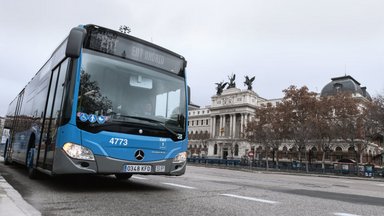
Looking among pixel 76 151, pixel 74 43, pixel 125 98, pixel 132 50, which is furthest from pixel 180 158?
pixel 74 43

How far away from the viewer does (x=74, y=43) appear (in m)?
6.43

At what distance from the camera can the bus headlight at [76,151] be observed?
6391mm

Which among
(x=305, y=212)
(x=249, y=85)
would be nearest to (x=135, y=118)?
(x=305, y=212)

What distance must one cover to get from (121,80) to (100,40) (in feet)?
3.16

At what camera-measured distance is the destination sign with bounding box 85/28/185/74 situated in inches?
283

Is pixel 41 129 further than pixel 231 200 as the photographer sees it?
Yes

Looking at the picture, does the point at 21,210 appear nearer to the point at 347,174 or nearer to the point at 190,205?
the point at 190,205

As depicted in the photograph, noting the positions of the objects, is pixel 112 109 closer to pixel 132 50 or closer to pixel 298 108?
pixel 132 50

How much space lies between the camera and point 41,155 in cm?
777

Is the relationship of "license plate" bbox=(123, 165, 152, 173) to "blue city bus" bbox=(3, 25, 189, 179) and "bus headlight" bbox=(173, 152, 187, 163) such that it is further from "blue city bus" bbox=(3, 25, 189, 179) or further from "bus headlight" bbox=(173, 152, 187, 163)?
"bus headlight" bbox=(173, 152, 187, 163)

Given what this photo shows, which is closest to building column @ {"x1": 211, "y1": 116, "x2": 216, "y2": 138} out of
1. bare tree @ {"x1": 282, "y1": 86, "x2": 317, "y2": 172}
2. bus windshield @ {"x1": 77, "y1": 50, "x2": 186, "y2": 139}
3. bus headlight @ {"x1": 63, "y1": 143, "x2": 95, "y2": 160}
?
bare tree @ {"x1": 282, "y1": 86, "x2": 317, "y2": 172}

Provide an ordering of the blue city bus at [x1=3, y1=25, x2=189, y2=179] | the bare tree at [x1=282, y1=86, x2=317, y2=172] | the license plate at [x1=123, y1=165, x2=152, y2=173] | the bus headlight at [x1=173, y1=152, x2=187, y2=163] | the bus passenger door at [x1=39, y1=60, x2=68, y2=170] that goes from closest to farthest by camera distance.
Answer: the blue city bus at [x1=3, y1=25, x2=189, y2=179] → the license plate at [x1=123, y1=165, x2=152, y2=173] → the bus passenger door at [x1=39, y1=60, x2=68, y2=170] → the bus headlight at [x1=173, y1=152, x2=187, y2=163] → the bare tree at [x1=282, y1=86, x2=317, y2=172]

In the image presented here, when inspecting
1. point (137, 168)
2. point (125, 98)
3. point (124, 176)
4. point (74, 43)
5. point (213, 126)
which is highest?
point (213, 126)

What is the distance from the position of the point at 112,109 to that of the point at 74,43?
146 centimetres
